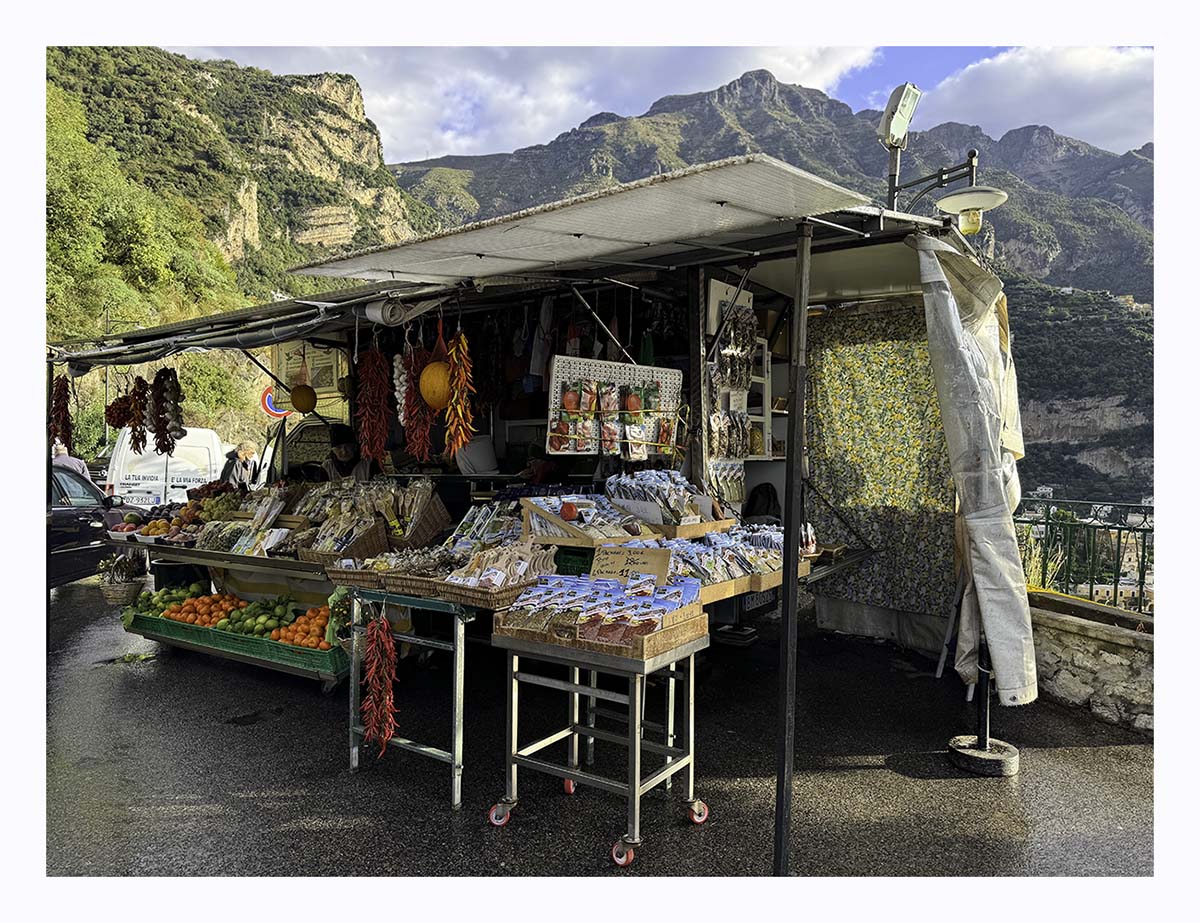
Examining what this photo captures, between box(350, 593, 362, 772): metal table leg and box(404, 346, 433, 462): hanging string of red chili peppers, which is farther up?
box(404, 346, 433, 462): hanging string of red chili peppers

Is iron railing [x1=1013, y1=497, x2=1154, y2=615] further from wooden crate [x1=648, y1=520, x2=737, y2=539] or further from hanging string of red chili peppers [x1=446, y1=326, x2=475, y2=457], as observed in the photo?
hanging string of red chili peppers [x1=446, y1=326, x2=475, y2=457]

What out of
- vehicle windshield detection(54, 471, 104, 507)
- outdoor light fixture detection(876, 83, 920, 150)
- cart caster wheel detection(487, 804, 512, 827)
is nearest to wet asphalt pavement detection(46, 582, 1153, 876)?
cart caster wheel detection(487, 804, 512, 827)

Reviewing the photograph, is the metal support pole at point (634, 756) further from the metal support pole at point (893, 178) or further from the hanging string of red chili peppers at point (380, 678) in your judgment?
the metal support pole at point (893, 178)

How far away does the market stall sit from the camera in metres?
3.30

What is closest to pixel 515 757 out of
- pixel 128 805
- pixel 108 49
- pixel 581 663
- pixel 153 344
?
pixel 581 663

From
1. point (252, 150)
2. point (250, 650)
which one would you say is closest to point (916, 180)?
point (250, 650)

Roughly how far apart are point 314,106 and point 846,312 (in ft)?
182

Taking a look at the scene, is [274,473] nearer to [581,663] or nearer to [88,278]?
[581,663]

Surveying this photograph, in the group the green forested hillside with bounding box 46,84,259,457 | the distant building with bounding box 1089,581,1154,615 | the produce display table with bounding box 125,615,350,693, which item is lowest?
the produce display table with bounding box 125,615,350,693

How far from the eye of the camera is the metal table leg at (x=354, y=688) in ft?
13.2

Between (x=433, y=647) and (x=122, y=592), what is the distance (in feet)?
14.8

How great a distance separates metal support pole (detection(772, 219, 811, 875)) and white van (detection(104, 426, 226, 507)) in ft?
43.7

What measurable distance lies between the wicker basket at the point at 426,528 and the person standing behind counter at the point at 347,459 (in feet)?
7.05

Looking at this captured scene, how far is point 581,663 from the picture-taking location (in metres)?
3.20
